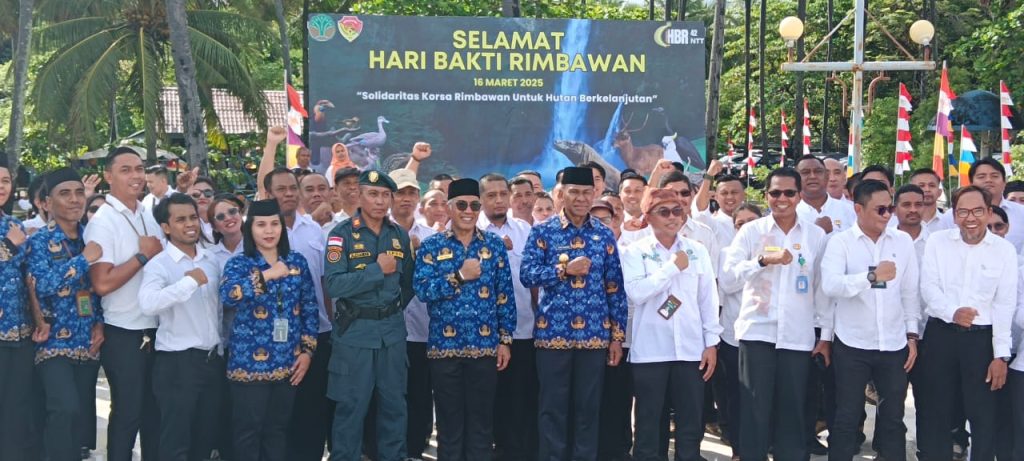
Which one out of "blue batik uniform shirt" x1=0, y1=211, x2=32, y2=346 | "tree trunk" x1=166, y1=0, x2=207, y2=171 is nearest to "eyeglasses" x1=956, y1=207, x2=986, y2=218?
"blue batik uniform shirt" x1=0, y1=211, x2=32, y2=346

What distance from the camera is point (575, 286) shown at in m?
5.67

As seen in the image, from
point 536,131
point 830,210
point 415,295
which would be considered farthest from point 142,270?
point 536,131

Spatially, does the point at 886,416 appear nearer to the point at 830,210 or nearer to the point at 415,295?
the point at 830,210

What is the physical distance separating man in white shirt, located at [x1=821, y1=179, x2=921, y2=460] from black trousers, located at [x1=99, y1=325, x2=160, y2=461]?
3.98 m

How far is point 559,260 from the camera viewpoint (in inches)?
222

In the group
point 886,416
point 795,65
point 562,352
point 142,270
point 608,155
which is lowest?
point 886,416

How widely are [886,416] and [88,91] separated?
18.4 m

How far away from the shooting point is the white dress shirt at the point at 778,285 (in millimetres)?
5688

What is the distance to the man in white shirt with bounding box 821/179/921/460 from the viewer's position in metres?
5.62

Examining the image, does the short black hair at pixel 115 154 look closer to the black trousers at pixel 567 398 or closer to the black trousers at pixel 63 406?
the black trousers at pixel 63 406

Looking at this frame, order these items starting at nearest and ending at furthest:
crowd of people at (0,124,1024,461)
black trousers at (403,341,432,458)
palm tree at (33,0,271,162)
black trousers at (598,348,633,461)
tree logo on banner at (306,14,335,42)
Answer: crowd of people at (0,124,1024,461) < black trousers at (598,348,633,461) < black trousers at (403,341,432,458) < tree logo on banner at (306,14,335,42) < palm tree at (33,0,271,162)

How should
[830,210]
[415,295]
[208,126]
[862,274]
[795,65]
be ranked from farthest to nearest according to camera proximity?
[208,126] → [795,65] → [830,210] → [415,295] → [862,274]

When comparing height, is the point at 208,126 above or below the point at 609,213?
above

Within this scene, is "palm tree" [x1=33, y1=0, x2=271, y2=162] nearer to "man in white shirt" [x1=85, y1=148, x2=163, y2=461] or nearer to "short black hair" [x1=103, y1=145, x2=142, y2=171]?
"short black hair" [x1=103, y1=145, x2=142, y2=171]
